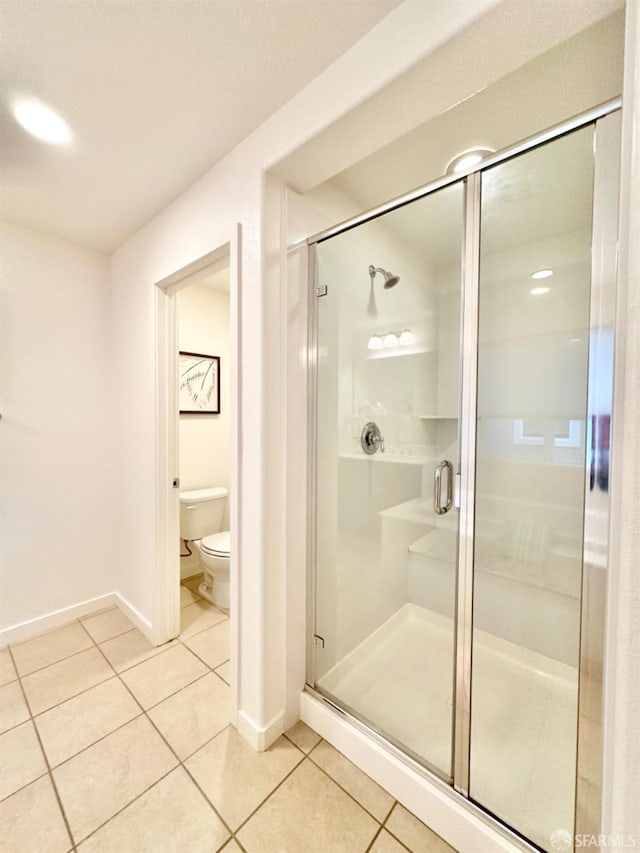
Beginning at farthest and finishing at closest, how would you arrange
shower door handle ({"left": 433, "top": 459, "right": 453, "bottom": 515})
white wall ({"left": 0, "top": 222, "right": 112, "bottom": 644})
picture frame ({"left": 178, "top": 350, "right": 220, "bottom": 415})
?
1. picture frame ({"left": 178, "top": 350, "right": 220, "bottom": 415})
2. white wall ({"left": 0, "top": 222, "right": 112, "bottom": 644})
3. shower door handle ({"left": 433, "top": 459, "right": 453, "bottom": 515})

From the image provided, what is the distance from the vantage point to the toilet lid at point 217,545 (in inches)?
86.8

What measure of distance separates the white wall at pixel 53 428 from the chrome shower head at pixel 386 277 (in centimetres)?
185

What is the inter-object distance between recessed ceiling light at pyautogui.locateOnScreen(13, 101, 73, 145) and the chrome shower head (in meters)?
1.39

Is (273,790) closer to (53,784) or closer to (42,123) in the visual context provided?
(53,784)

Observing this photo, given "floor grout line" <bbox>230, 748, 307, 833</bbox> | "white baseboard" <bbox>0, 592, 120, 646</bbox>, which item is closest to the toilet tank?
"white baseboard" <bbox>0, 592, 120, 646</bbox>

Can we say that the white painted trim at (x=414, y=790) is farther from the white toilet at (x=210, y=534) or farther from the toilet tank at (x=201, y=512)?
the toilet tank at (x=201, y=512)

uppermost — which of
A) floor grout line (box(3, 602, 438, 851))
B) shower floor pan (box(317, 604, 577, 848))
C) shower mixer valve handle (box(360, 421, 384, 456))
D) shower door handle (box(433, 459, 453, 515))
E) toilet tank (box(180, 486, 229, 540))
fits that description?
shower mixer valve handle (box(360, 421, 384, 456))

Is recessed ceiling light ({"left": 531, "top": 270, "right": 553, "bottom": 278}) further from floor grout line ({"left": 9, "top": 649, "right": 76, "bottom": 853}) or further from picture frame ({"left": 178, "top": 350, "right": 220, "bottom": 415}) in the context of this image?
floor grout line ({"left": 9, "top": 649, "right": 76, "bottom": 853})

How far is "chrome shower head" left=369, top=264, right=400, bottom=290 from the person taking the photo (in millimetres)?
1827

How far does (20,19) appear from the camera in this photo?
93 cm

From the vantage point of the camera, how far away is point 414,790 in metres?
1.13

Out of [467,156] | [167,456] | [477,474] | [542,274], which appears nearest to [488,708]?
[477,474]

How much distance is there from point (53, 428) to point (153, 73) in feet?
6.37

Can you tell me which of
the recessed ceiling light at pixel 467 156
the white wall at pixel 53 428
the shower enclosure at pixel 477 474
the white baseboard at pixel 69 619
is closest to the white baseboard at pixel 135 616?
the white baseboard at pixel 69 619
